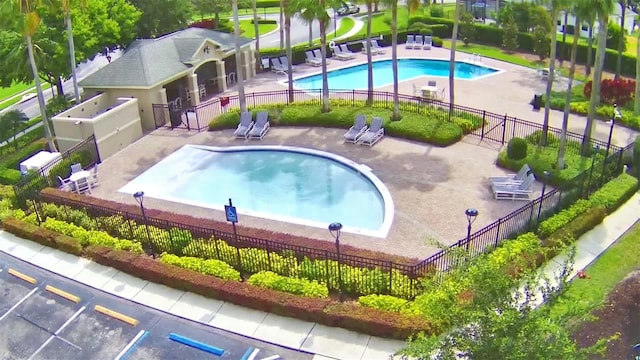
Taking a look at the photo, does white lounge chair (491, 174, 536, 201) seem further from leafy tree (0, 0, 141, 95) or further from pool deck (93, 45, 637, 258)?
leafy tree (0, 0, 141, 95)

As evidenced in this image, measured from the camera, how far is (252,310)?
16438 millimetres

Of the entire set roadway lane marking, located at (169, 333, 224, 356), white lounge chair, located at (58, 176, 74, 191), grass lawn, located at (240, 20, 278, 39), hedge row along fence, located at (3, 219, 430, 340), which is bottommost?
roadway lane marking, located at (169, 333, 224, 356)

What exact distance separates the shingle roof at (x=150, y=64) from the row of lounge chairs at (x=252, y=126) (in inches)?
220

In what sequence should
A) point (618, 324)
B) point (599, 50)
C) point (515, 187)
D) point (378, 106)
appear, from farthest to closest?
point (378, 106) < point (599, 50) < point (515, 187) < point (618, 324)

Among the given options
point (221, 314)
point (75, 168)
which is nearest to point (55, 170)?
point (75, 168)

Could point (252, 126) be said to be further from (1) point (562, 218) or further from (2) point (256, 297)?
(1) point (562, 218)

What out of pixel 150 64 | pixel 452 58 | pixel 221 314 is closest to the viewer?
pixel 221 314

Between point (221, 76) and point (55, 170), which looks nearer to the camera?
point (55, 170)

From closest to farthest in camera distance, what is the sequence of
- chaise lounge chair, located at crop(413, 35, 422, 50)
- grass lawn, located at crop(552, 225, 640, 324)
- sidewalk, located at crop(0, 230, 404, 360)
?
sidewalk, located at crop(0, 230, 404, 360), grass lawn, located at crop(552, 225, 640, 324), chaise lounge chair, located at crop(413, 35, 422, 50)

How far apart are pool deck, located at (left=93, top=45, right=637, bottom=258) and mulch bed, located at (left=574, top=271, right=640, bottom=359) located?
15.6 ft

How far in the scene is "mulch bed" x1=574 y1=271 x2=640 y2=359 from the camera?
14.2m

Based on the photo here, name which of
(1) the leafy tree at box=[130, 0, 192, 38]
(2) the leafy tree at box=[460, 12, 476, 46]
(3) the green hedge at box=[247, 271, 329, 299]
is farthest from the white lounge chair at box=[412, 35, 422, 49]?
(3) the green hedge at box=[247, 271, 329, 299]

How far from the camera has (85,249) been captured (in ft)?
64.3

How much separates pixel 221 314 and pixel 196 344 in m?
1.34
